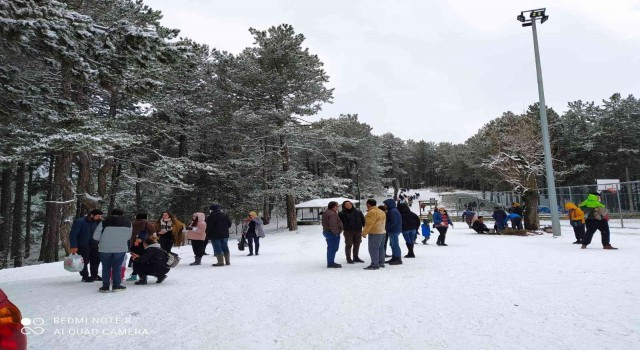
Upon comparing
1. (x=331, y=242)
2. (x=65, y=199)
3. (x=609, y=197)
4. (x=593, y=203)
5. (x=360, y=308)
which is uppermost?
(x=65, y=199)

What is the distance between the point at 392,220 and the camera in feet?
32.5

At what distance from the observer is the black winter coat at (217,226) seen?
10.6m

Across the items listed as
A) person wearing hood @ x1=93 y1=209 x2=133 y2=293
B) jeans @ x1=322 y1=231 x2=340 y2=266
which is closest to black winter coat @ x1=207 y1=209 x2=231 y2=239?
jeans @ x1=322 y1=231 x2=340 y2=266

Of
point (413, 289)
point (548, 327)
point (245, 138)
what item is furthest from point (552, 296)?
point (245, 138)

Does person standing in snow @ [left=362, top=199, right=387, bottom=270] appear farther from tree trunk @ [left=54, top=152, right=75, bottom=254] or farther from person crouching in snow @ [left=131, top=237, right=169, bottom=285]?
tree trunk @ [left=54, top=152, right=75, bottom=254]

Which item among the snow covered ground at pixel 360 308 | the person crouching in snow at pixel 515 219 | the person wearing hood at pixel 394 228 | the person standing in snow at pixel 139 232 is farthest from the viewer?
the person crouching in snow at pixel 515 219

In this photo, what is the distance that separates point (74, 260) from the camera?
805cm

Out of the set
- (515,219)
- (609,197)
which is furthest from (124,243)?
(609,197)

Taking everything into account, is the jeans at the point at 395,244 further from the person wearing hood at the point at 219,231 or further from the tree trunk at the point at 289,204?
the tree trunk at the point at 289,204

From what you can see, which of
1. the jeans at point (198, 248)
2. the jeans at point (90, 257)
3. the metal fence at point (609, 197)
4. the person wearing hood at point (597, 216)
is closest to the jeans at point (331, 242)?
the jeans at point (198, 248)

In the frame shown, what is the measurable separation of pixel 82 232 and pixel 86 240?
201mm

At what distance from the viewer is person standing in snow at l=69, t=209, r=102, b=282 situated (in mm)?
8226

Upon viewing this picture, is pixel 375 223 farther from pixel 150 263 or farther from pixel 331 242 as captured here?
pixel 150 263

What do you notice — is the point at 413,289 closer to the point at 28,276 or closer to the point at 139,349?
the point at 139,349
